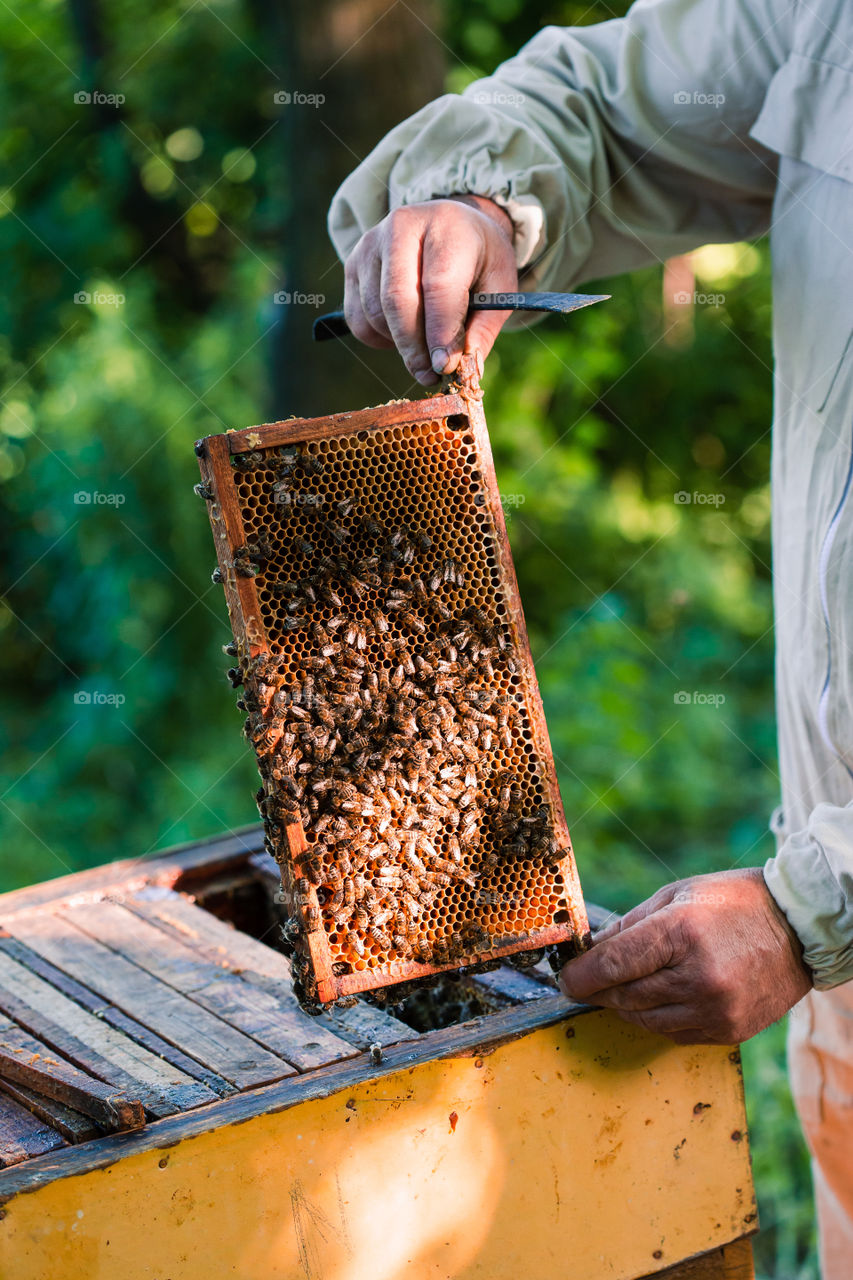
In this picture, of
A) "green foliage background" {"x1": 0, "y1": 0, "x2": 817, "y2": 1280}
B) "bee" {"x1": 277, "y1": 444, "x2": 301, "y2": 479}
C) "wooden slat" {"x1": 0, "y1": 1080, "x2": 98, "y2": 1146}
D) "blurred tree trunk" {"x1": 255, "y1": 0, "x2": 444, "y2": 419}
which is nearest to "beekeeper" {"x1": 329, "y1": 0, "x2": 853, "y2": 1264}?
Answer: "bee" {"x1": 277, "y1": 444, "x2": 301, "y2": 479}

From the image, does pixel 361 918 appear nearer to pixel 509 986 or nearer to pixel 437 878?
pixel 437 878

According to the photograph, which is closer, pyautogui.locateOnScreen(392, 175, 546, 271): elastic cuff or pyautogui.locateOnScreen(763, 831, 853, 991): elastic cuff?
pyautogui.locateOnScreen(763, 831, 853, 991): elastic cuff

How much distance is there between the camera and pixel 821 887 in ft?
6.12

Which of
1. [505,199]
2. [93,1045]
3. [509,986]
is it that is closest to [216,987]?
[93,1045]

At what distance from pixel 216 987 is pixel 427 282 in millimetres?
1450

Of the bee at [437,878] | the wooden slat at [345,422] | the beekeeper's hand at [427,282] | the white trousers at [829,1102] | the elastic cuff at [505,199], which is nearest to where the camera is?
the wooden slat at [345,422]

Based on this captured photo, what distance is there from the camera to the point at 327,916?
184cm

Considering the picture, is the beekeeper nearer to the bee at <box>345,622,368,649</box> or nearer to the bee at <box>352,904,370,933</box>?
the bee at <box>352,904,370,933</box>

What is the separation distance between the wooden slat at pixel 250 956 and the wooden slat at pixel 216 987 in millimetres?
21

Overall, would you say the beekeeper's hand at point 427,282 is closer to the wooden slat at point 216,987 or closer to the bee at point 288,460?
the bee at point 288,460

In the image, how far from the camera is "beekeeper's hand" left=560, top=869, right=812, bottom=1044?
1844mm

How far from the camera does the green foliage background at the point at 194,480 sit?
262 inches

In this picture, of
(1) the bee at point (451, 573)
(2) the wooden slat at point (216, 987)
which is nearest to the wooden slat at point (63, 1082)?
(2) the wooden slat at point (216, 987)

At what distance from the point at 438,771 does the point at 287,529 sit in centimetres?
50
